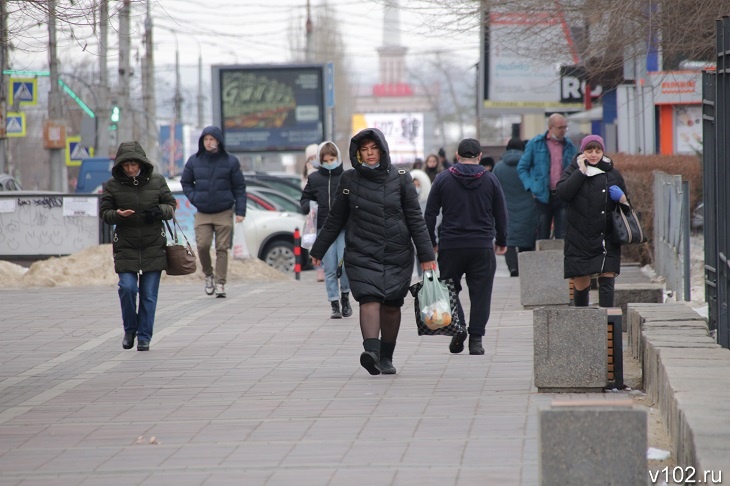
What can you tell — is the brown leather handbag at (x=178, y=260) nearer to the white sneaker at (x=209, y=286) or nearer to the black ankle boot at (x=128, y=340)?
the black ankle boot at (x=128, y=340)

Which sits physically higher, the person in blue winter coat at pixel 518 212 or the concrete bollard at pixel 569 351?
the person in blue winter coat at pixel 518 212

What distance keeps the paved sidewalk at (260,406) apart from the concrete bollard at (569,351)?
0.12m

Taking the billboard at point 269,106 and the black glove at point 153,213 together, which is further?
the billboard at point 269,106

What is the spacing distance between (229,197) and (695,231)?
33.3ft

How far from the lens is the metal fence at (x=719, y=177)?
27.4 ft

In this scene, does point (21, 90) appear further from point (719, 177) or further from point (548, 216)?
point (719, 177)

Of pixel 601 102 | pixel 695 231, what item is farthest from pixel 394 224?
pixel 601 102

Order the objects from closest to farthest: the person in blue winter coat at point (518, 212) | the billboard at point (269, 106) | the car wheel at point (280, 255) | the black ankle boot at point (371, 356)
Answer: the black ankle boot at point (371, 356), the person in blue winter coat at point (518, 212), the car wheel at point (280, 255), the billboard at point (269, 106)

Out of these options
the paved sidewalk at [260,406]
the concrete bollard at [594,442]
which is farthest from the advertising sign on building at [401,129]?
the concrete bollard at [594,442]

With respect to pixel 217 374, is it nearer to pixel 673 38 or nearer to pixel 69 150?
pixel 673 38

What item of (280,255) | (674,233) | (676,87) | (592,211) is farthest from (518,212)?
(592,211)

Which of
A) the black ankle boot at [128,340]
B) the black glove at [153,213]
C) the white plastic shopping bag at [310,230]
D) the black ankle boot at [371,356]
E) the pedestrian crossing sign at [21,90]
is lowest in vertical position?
the black ankle boot at [128,340]

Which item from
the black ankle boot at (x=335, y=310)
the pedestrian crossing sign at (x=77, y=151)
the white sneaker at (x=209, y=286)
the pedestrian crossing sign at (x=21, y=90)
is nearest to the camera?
the black ankle boot at (x=335, y=310)

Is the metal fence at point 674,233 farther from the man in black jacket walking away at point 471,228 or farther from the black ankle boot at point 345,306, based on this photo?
the black ankle boot at point 345,306
